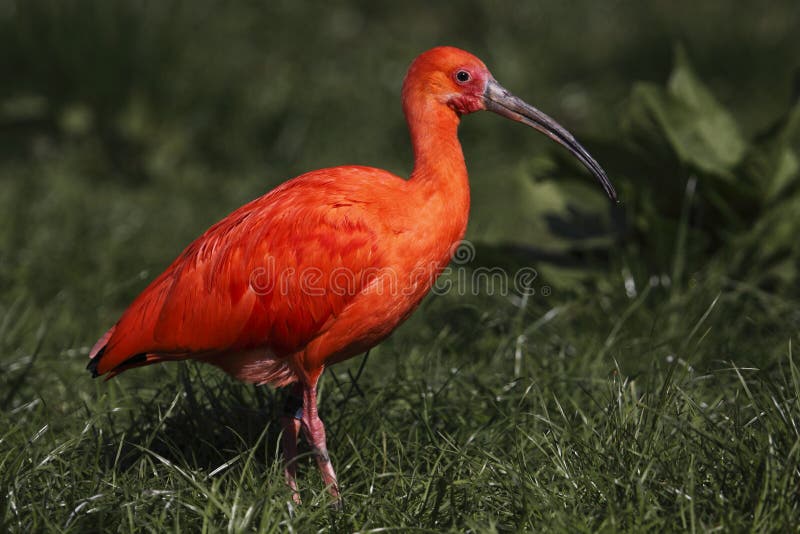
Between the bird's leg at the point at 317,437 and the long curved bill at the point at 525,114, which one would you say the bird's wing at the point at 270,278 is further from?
the long curved bill at the point at 525,114

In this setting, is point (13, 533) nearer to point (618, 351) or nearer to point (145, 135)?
point (618, 351)

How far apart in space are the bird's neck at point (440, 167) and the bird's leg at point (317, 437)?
73cm

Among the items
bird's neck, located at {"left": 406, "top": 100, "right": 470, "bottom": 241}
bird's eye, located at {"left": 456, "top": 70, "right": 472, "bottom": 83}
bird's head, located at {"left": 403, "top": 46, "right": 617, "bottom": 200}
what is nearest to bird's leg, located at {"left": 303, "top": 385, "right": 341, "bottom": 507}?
bird's neck, located at {"left": 406, "top": 100, "right": 470, "bottom": 241}

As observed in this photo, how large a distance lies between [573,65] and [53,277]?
207 inches

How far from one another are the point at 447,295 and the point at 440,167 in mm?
1813

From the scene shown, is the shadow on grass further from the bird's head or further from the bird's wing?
the bird's head

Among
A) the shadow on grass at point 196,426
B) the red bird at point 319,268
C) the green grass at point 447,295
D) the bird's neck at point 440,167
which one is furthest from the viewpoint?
the shadow on grass at point 196,426

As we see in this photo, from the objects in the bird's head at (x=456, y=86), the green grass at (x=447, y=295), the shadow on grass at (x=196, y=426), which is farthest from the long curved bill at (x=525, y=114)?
the shadow on grass at (x=196, y=426)

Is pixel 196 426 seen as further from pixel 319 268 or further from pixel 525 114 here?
pixel 525 114

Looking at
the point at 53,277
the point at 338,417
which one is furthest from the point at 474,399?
the point at 53,277

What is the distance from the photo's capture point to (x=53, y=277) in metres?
5.39

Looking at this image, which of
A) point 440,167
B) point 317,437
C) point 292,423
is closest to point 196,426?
point 292,423

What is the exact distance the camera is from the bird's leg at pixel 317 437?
11.0 feet

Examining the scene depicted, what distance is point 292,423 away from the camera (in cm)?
366
